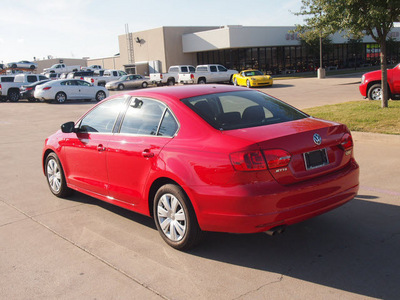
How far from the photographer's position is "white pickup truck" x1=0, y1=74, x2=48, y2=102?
3309cm

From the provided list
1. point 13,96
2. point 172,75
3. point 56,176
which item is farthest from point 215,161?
point 172,75

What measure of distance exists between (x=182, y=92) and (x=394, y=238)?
2737 millimetres

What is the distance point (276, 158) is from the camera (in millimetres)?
3920

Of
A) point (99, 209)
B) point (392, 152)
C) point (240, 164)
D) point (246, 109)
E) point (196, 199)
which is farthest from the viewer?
point (392, 152)

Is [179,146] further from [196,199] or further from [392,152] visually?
[392,152]

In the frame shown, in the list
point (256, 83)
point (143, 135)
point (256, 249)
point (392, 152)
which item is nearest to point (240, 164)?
point (256, 249)

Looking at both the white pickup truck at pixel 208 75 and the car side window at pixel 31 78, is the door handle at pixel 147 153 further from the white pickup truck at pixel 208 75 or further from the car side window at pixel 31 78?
the white pickup truck at pixel 208 75

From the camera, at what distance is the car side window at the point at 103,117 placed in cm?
546

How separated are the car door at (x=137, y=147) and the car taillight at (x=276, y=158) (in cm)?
111

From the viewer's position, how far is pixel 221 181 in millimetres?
3961

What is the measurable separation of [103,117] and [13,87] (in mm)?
30928

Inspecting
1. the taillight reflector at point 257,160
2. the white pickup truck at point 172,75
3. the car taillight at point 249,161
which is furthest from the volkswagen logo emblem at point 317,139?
the white pickup truck at point 172,75

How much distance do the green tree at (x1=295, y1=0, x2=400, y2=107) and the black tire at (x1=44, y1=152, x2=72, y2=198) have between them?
28.6 feet

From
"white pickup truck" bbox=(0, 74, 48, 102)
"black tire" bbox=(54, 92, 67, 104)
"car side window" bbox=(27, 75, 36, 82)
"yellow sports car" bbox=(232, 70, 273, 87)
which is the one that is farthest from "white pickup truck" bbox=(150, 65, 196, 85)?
"black tire" bbox=(54, 92, 67, 104)
